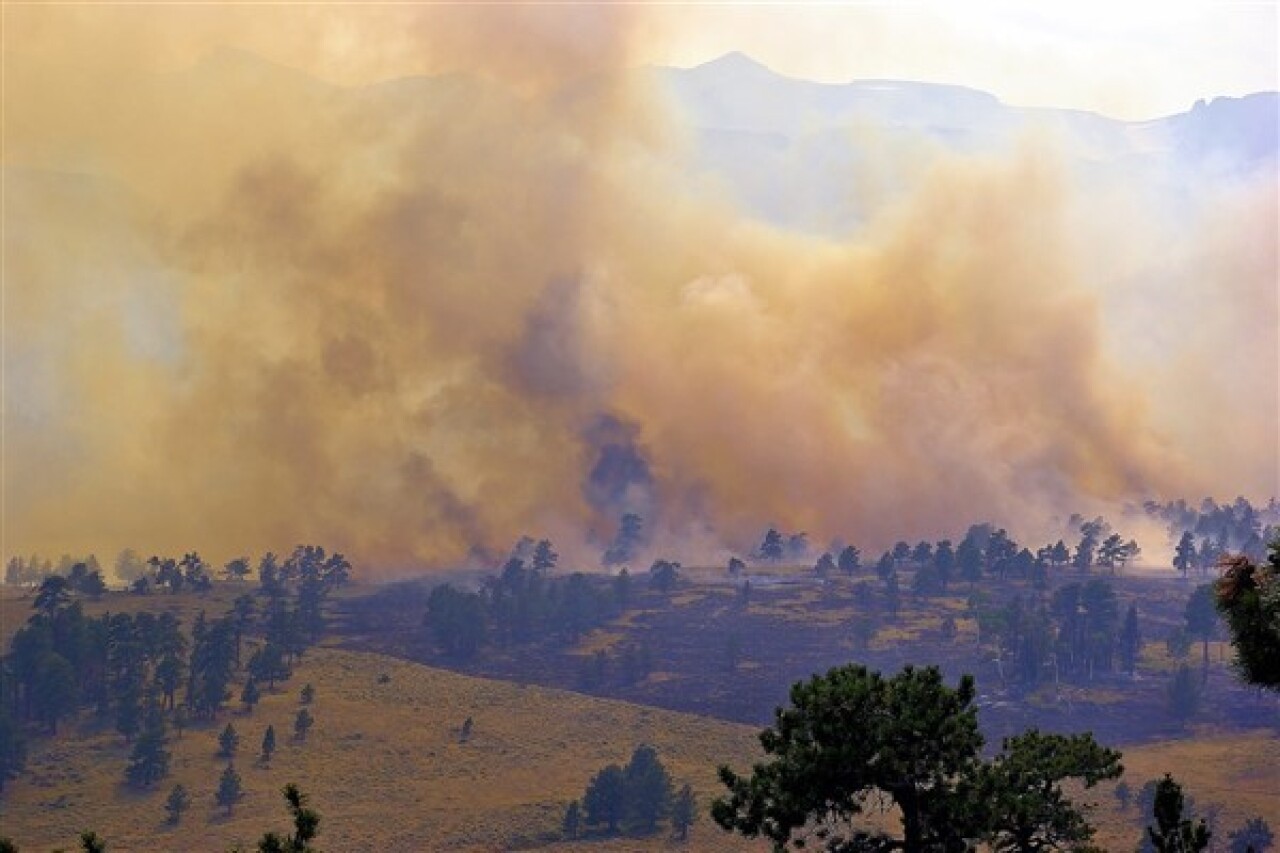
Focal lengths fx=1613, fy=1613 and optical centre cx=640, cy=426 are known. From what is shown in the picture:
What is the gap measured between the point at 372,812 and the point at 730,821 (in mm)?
107264

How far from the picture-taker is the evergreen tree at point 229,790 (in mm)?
153125

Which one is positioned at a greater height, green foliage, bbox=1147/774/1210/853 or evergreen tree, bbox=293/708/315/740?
green foliage, bbox=1147/774/1210/853

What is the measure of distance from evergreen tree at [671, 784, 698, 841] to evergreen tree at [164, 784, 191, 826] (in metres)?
46.2

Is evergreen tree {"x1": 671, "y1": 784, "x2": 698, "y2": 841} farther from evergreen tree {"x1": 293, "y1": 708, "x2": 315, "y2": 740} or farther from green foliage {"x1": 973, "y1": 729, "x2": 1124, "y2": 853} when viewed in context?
green foliage {"x1": 973, "y1": 729, "x2": 1124, "y2": 853}

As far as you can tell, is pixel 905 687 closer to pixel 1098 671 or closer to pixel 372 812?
pixel 372 812

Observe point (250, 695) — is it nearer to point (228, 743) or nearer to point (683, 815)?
point (228, 743)

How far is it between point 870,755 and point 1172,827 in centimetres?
1109

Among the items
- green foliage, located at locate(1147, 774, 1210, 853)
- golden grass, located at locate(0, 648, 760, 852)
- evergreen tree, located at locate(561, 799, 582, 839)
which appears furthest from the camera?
golden grass, located at locate(0, 648, 760, 852)

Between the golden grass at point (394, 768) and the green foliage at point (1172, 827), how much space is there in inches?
4053

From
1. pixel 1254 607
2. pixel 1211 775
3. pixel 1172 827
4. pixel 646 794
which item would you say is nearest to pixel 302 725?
pixel 646 794

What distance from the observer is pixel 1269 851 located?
13312 centimetres

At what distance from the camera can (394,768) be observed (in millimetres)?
165375

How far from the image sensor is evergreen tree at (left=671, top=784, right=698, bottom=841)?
142 m

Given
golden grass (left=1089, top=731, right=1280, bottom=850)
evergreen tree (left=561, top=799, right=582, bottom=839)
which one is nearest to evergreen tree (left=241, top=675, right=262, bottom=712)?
evergreen tree (left=561, top=799, right=582, bottom=839)
